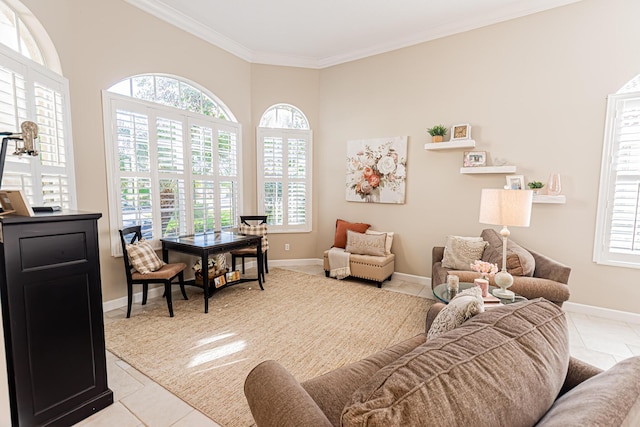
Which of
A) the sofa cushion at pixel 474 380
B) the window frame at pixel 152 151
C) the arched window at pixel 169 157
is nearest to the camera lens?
the sofa cushion at pixel 474 380

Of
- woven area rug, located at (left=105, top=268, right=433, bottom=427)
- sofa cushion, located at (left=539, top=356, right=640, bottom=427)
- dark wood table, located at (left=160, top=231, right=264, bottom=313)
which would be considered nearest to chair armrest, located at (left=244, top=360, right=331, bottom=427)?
sofa cushion, located at (left=539, top=356, right=640, bottom=427)

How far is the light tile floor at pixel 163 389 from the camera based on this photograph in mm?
1805

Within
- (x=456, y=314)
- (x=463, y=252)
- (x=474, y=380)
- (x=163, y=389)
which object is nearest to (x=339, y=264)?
(x=463, y=252)

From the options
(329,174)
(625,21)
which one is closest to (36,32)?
(329,174)

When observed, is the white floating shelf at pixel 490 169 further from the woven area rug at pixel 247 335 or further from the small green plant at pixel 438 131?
the woven area rug at pixel 247 335

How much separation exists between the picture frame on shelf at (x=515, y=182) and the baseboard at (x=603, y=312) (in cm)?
147

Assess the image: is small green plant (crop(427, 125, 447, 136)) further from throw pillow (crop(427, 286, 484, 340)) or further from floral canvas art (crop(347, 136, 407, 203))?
throw pillow (crop(427, 286, 484, 340))

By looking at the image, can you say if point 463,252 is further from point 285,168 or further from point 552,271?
point 285,168

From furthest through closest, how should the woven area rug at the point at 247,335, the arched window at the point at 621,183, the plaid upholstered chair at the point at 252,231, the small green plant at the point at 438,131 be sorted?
the plaid upholstered chair at the point at 252,231 → the small green plant at the point at 438,131 → the arched window at the point at 621,183 → the woven area rug at the point at 247,335

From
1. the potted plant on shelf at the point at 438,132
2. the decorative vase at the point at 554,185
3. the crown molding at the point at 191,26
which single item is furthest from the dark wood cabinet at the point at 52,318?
the decorative vase at the point at 554,185

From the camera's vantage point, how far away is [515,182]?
3547 mm

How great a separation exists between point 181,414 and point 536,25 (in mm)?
5130

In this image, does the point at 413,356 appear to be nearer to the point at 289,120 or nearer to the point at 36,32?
the point at 36,32

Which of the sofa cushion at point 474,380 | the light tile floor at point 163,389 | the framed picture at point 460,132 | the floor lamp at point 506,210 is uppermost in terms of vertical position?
the framed picture at point 460,132
